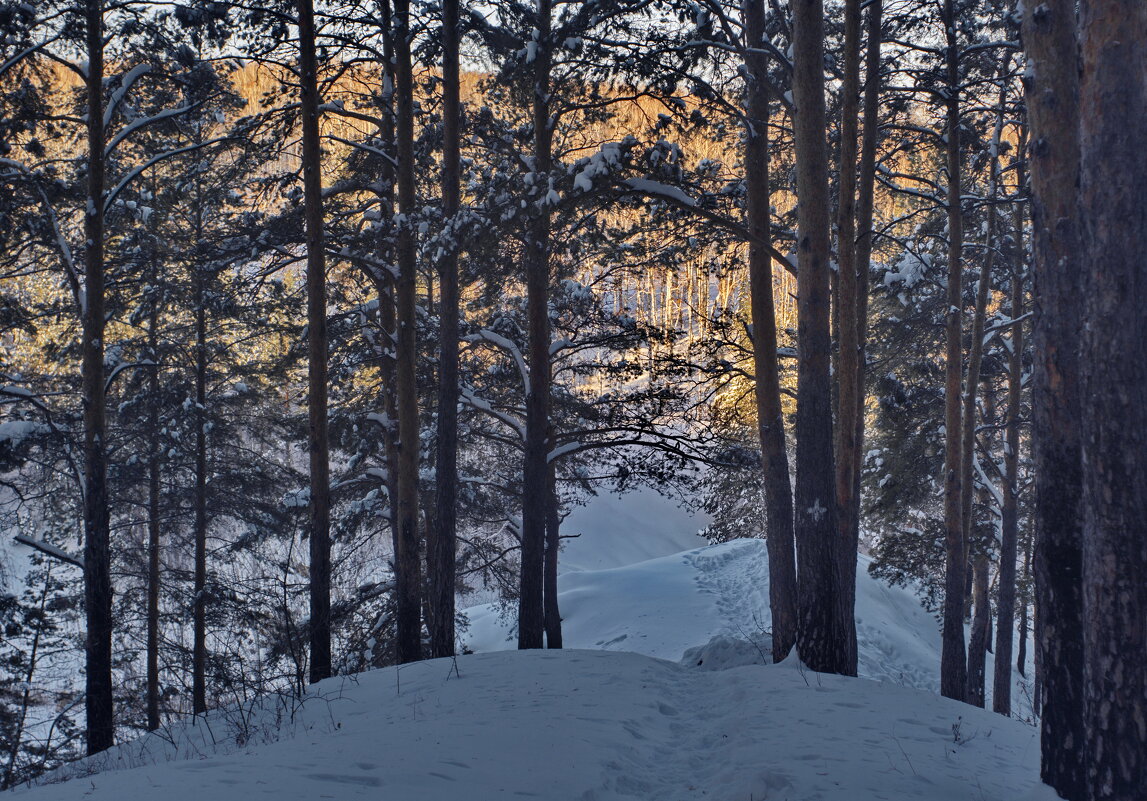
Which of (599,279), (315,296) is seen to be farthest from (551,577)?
(315,296)

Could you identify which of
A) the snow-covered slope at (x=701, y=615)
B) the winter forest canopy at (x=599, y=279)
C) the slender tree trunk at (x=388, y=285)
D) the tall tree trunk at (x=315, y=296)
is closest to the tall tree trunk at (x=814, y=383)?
the winter forest canopy at (x=599, y=279)

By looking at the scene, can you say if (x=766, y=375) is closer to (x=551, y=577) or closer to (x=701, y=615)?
(x=551, y=577)

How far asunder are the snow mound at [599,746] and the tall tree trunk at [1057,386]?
→ 0.48 metres

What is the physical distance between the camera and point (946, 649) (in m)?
12.7

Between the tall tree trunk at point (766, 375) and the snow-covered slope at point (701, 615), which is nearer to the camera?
the tall tree trunk at point (766, 375)

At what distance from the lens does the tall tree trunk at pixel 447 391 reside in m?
10.5

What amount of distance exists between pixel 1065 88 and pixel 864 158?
274 inches

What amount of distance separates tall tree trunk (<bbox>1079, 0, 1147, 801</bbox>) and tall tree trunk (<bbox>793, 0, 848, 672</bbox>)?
3764 millimetres

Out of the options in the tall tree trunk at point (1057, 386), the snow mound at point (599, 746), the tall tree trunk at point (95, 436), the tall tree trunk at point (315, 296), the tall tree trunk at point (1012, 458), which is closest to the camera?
the snow mound at point (599, 746)

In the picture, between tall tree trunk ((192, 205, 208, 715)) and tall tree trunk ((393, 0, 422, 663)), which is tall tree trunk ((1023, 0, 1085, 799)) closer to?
tall tree trunk ((393, 0, 422, 663))

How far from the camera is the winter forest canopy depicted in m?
4.42

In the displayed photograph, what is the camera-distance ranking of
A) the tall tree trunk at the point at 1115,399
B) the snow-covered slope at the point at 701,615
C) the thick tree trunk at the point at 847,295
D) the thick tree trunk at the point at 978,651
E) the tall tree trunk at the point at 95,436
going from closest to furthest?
the tall tree trunk at the point at 1115,399
the tall tree trunk at the point at 95,436
the thick tree trunk at the point at 847,295
the thick tree trunk at the point at 978,651
the snow-covered slope at the point at 701,615

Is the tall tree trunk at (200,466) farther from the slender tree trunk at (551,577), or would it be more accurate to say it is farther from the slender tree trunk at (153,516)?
the slender tree trunk at (551,577)

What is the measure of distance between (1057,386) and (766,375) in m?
5.58
